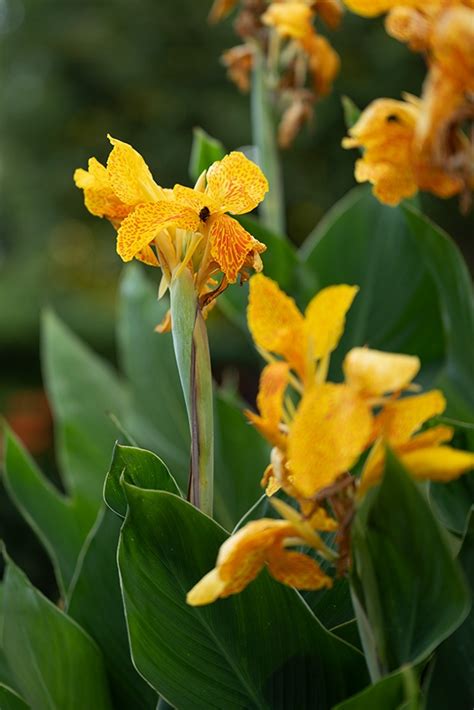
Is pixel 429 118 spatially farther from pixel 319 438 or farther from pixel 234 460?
pixel 234 460

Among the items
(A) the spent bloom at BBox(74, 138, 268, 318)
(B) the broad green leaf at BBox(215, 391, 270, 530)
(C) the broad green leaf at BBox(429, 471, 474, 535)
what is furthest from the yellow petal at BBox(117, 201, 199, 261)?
(B) the broad green leaf at BBox(215, 391, 270, 530)

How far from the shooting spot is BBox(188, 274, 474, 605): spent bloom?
0.35m

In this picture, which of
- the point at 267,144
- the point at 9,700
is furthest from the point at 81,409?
the point at 9,700

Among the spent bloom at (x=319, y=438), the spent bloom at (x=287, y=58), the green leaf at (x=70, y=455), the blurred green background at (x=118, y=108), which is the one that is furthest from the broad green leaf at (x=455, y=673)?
the blurred green background at (x=118, y=108)

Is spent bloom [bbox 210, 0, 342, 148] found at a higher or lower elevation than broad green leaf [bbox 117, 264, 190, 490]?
higher

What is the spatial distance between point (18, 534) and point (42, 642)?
2742mm

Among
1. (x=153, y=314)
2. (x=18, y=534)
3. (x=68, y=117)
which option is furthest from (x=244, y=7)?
(x=68, y=117)

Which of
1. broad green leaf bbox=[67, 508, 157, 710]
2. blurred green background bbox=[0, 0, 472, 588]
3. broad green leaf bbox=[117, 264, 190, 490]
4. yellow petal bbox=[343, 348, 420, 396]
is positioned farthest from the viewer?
blurred green background bbox=[0, 0, 472, 588]

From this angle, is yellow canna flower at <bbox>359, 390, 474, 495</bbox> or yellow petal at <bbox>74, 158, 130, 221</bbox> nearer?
yellow canna flower at <bbox>359, 390, 474, 495</bbox>

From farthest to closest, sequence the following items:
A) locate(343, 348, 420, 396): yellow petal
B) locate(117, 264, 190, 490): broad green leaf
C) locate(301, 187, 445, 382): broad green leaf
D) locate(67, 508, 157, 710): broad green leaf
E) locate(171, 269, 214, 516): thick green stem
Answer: locate(117, 264, 190, 490): broad green leaf < locate(301, 187, 445, 382): broad green leaf < locate(67, 508, 157, 710): broad green leaf < locate(171, 269, 214, 516): thick green stem < locate(343, 348, 420, 396): yellow petal

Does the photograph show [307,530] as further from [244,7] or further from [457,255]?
[244,7]

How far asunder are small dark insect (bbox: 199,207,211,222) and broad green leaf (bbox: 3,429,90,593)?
37 centimetres

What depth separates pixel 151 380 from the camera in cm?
105

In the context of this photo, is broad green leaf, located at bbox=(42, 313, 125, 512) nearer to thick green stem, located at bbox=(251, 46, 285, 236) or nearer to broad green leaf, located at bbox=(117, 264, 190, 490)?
broad green leaf, located at bbox=(117, 264, 190, 490)
